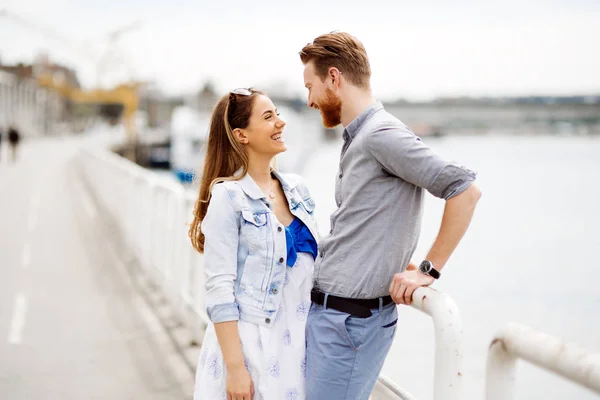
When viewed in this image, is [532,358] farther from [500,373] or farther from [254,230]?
[254,230]

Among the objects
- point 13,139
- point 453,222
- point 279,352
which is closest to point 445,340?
point 453,222

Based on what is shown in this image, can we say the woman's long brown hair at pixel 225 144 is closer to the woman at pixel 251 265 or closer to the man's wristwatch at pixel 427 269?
the woman at pixel 251 265

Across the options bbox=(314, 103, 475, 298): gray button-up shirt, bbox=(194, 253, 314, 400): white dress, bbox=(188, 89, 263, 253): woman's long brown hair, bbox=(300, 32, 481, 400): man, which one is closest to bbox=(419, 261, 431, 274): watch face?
bbox=(300, 32, 481, 400): man

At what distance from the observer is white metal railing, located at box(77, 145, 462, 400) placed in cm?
210

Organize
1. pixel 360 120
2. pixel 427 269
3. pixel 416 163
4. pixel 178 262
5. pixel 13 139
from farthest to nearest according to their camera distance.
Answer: pixel 13 139 → pixel 178 262 → pixel 360 120 → pixel 427 269 → pixel 416 163

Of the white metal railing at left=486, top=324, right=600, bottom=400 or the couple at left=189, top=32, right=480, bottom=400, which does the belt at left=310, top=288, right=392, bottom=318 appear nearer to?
the couple at left=189, top=32, right=480, bottom=400

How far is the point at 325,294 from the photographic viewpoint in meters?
2.29

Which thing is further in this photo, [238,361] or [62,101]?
[62,101]

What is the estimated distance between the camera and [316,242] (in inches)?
103

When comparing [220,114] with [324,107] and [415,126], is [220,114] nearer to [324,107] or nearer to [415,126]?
[324,107]

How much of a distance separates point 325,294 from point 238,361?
0.41 meters

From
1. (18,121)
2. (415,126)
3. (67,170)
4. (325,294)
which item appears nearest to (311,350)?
(325,294)

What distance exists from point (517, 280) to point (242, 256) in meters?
30.2

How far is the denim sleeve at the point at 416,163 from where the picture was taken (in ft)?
6.50
